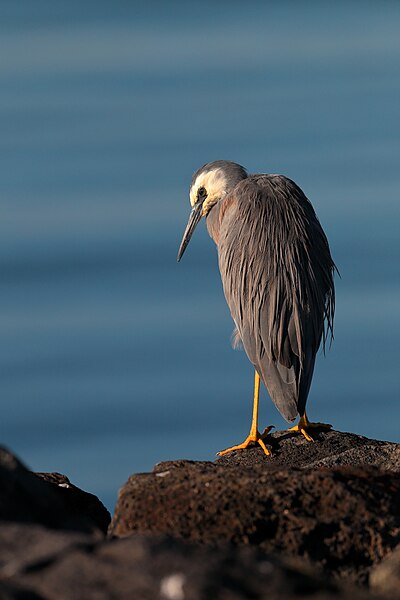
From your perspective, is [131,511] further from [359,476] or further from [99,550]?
[99,550]

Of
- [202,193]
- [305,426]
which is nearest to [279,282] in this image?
[305,426]

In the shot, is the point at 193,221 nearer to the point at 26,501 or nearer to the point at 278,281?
the point at 278,281

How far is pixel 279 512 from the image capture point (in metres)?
4.90

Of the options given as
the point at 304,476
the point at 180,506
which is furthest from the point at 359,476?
the point at 180,506

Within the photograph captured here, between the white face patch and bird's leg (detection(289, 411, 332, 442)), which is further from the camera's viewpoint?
the white face patch

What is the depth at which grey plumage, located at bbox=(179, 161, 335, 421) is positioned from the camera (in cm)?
1007

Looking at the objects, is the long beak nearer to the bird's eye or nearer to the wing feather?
the bird's eye

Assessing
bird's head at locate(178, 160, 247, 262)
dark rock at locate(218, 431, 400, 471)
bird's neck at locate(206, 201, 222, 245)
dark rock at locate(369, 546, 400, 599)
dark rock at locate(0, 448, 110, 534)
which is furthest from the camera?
bird's neck at locate(206, 201, 222, 245)

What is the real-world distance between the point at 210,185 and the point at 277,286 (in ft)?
6.65

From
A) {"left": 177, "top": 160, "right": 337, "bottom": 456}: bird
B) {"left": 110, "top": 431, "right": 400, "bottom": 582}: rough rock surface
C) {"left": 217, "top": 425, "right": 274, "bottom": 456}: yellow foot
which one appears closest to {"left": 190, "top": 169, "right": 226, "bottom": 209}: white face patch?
{"left": 177, "top": 160, "right": 337, "bottom": 456}: bird

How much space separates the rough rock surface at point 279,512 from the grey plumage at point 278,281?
14.9 feet

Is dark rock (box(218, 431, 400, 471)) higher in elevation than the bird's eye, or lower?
lower

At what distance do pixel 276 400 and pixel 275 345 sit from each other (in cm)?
48

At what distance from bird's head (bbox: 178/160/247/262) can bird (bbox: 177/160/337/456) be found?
0.54 m
